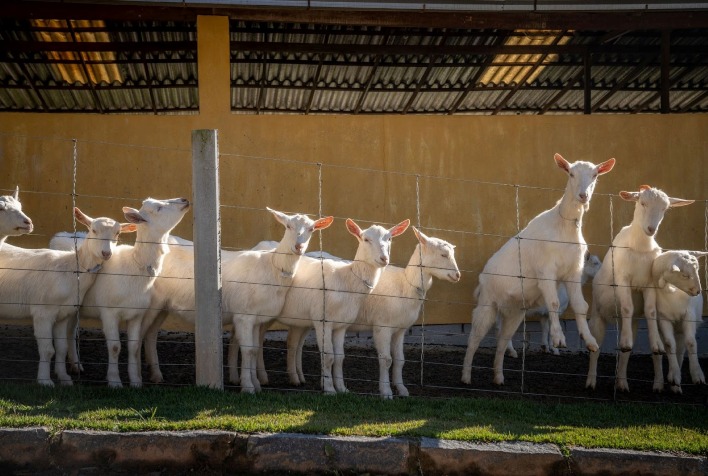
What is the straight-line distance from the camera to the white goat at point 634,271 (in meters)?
11.1

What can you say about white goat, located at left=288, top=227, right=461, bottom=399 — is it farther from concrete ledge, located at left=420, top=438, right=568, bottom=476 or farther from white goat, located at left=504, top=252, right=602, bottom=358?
concrete ledge, located at left=420, top=438, right=568, bottom=476

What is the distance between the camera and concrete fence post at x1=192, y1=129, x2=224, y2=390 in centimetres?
906

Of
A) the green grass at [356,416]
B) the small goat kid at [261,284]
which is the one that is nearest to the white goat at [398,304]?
the small goat kid at [261,284]

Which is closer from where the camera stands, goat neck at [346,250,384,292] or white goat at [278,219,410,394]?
white goat at [278,219,410,394]

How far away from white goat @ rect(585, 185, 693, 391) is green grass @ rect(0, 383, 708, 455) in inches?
63.1

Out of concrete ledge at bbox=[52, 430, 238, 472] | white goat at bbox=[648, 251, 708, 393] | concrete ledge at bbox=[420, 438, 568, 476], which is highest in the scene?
white goat at bbox=[648, 251, 708, 393]

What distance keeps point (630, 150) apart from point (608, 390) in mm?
4522

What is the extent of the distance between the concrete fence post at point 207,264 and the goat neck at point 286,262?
48.8 inches

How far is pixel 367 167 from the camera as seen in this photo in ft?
45.9

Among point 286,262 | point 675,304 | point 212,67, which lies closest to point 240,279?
point 286,262

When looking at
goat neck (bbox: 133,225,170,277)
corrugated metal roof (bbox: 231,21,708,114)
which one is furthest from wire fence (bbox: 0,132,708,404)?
corrugated metal roof (bbox: 231,21,708,114)

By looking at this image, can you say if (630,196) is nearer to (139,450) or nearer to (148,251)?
(148,251)

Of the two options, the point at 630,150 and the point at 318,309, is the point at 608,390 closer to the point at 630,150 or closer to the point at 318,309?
the point at 318,309

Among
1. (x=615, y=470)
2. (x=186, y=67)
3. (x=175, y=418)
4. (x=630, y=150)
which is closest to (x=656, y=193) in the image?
(x=630, y=150)
